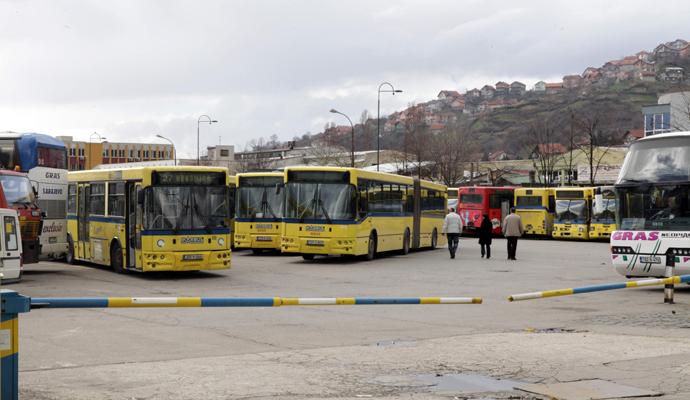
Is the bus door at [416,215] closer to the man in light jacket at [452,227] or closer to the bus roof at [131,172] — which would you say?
the man in light jacket at [452,227]

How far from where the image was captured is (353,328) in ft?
43.7

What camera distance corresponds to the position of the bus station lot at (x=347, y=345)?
8.62 meters

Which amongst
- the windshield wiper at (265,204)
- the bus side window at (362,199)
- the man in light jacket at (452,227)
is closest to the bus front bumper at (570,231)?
the man in light jacket at (452,227)

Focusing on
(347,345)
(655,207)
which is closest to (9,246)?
(347,345)

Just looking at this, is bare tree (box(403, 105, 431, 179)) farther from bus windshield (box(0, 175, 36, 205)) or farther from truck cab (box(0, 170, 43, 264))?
truck cab (box(0, 170, 43, 264))

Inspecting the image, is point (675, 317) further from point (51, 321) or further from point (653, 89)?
point (653, 89)

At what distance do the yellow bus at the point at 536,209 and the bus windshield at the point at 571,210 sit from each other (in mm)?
770

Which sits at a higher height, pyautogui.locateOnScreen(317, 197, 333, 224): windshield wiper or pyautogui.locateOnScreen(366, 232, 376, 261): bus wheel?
pyautogui.locateOnScreen(317, 197, 333, 224): windshield wiper

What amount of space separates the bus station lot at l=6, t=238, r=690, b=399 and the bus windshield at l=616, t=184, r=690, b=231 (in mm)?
1486

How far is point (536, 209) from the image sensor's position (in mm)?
53906

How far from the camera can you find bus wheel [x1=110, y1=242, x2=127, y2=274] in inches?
919

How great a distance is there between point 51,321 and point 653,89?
19562cm

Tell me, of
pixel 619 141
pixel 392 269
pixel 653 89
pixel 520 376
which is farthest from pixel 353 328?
pixel 653 89

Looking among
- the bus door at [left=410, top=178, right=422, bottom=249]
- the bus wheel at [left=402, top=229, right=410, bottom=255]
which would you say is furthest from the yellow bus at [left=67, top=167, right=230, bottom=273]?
the bus door at [left=410, top=178, right=422, bottom=249]
